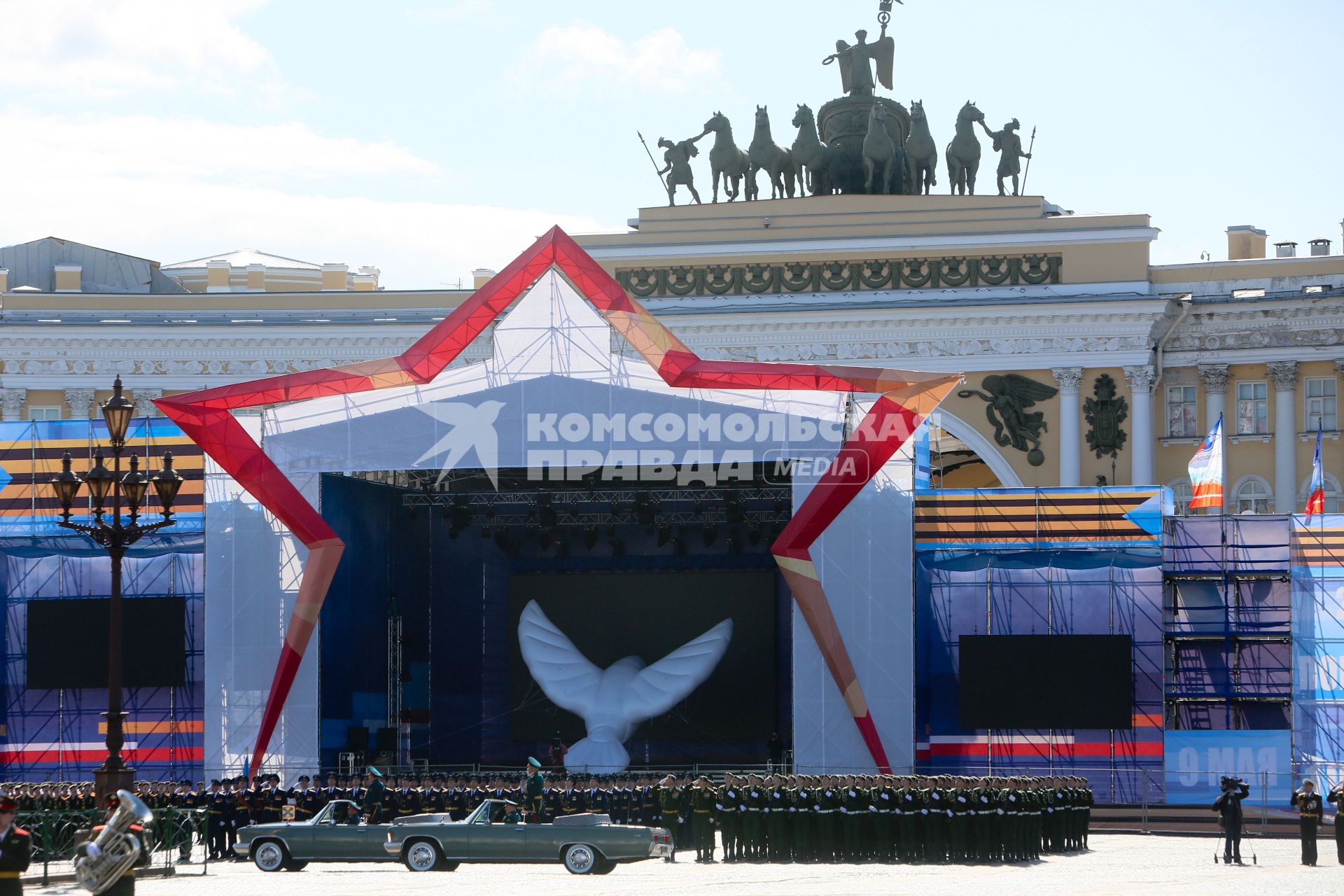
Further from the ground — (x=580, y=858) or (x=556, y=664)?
(x=556, y=664)

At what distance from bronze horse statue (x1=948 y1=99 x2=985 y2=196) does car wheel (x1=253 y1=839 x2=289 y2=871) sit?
1105 inches

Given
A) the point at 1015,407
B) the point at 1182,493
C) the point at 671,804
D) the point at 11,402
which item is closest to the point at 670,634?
the point at 671,804

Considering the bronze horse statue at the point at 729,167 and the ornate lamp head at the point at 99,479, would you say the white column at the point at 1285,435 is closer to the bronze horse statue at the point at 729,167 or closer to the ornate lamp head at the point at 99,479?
the bronze horse statue at the point at 729,167

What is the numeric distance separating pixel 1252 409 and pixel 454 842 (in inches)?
1135

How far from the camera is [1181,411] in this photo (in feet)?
150

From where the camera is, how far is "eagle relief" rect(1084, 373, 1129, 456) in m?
44.4


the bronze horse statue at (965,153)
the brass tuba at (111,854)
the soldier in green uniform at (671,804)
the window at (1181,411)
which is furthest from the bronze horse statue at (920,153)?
the brass tuba at (111,854)

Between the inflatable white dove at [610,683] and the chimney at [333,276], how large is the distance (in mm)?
25312

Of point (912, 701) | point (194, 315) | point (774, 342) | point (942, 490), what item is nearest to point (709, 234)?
point (774, 342)

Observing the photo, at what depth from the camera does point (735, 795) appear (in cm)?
2331

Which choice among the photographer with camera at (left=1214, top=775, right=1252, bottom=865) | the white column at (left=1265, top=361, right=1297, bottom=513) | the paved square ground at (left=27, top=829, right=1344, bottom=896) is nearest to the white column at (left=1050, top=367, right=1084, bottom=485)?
the white column at (left=1265, top=361, right=1297, bottom=513)

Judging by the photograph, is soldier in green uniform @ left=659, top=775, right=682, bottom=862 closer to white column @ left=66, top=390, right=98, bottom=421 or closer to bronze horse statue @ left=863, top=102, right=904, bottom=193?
bronze horse statue @ left=863, top=102, right=904, bottom=193

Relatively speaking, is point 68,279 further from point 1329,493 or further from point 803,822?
point 803,822

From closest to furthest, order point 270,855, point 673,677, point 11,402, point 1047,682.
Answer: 1. point 270,855
2. point 1047,682
3. point 673,677
4. point 11,402
